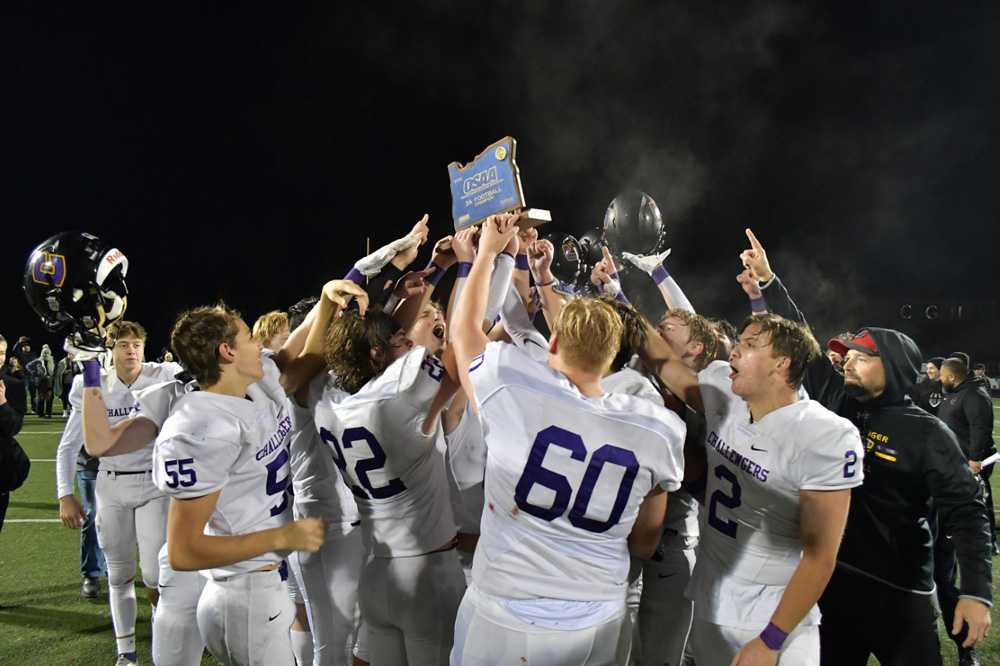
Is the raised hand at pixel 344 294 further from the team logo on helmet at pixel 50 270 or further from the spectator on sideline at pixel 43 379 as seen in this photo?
the spectator on sideline at pixel 43 379

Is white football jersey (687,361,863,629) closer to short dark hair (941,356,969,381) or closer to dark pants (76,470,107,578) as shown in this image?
dark pants (76,470,107,578)

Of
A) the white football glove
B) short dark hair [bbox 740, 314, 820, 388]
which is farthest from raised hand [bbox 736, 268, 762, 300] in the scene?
short dark hair [bbox 740, 314, 820, 388]

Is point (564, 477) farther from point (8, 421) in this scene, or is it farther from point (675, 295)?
point (8, 421)

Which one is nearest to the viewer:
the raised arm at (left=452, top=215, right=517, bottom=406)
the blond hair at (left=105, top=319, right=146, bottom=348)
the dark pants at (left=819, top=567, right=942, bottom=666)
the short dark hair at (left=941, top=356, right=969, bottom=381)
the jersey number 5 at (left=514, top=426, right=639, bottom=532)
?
the jersey number 5 at (left=514, top=426, right=639, bottom=532)

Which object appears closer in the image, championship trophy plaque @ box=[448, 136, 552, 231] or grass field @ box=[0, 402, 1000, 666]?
championship trophy plaque @ box=[448, 136, 552, 231]

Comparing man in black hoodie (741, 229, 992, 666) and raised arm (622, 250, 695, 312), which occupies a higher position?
raised arm (622, 250, 695, 312)

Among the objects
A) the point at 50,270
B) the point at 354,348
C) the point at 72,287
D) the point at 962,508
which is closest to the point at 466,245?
the point at 354,348

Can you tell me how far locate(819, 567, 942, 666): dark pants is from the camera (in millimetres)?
3098

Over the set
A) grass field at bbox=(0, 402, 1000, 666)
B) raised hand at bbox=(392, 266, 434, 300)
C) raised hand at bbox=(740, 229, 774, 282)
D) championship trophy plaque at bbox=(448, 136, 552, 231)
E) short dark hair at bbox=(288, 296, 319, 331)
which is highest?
championship trophy plaque at bbox=(448, 136, 552, 231)

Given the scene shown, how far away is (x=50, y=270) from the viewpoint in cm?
375

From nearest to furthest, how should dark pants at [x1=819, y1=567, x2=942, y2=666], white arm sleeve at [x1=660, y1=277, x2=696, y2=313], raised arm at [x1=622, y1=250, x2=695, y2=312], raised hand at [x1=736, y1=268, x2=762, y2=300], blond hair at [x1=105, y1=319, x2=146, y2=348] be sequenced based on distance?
1. dark pants at [x1=819, y1=567, x2=942, y2=666]
2. raised hand at [x1=736, y1=268, x2=762, y2=300]
3. white arm sleeve at [x1=660, y1=277, x2=696, y2=313]
4. raised arm at [x1=622, y1=250, x2=695, y2=312]
5. blond hair at [x1=105, y1=319, x2=146, y2=348]

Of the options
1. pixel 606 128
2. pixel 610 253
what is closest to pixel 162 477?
pixel 610 253

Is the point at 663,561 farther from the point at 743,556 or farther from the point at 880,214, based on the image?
the point at 880,214

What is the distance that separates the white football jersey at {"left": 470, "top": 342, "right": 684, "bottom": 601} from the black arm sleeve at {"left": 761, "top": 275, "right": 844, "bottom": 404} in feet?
6.39
